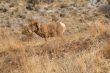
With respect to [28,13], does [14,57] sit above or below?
above

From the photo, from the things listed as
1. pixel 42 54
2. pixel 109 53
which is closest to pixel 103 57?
pixel 109 53

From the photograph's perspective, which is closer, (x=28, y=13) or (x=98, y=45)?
(x=98, y=45)

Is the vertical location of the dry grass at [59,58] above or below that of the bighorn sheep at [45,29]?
above

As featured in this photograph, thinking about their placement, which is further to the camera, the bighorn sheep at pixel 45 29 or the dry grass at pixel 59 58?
the bighorn sheep at pixel 45 29

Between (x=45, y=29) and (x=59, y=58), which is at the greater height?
(x=59, y=58)

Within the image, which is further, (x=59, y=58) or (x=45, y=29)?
(x=45, y=29)

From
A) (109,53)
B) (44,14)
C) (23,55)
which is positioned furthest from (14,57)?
(44,14)

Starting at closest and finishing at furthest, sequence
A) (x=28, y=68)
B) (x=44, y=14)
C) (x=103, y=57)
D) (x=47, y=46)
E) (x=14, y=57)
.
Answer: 1. (x=28, y=68)
2. (x=103, y=57)
3. (x=14, y=57)
4. (x=47, y=46)
5. (x=44, y=14)

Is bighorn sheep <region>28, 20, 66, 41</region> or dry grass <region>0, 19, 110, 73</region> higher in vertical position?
dry grass <region>0, 19, 110, 73</region>

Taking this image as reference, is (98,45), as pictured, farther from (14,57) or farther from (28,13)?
(28,13)

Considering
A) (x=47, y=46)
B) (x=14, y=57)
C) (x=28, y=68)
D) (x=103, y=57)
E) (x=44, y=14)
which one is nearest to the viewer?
(x=28, y=68)

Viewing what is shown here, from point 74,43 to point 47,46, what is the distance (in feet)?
1.89

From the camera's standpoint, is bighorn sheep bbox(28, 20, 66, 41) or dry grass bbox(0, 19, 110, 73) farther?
bighorn sheep bbox(28, 20, 66, 41)

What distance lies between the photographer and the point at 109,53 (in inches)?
230
